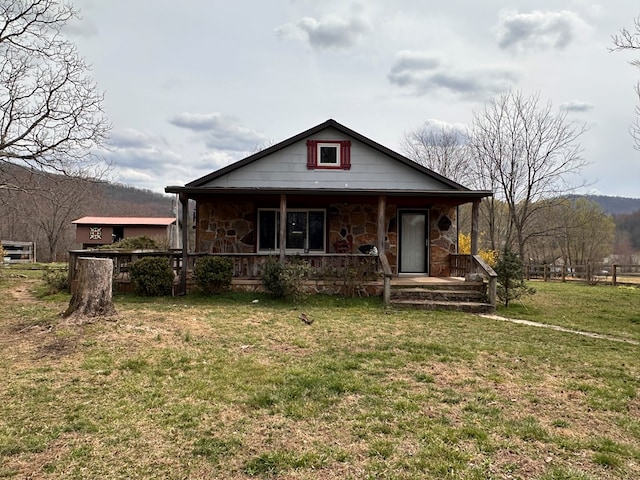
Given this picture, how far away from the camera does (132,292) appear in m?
11.3

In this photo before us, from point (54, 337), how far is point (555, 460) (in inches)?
248

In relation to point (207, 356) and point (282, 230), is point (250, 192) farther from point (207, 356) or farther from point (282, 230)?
point (207, 356)

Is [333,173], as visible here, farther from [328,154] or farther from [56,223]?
[56,223]

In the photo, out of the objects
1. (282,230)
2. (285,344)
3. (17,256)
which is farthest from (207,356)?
(17,256)

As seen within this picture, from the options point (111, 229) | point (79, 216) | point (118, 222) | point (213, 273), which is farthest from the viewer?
point (79, 216)

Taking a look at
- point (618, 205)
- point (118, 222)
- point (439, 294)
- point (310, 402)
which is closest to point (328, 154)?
point (439, 294)

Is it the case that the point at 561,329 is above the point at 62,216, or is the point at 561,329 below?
below

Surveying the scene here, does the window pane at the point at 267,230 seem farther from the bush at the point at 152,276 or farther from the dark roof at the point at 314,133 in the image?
the bush at the point at 152,276

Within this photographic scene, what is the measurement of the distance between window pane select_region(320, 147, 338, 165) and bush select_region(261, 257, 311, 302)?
3.94 m

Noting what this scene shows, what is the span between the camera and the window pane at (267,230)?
13.3 meters

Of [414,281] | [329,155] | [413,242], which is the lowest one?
[414,281]

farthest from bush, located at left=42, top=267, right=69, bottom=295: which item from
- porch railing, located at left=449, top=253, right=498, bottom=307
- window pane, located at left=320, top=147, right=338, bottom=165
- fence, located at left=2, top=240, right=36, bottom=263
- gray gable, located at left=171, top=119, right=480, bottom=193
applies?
fence, located at left=2, top=240, right=36, bottom=263

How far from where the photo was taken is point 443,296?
34.5 feet

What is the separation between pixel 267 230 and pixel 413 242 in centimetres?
467
